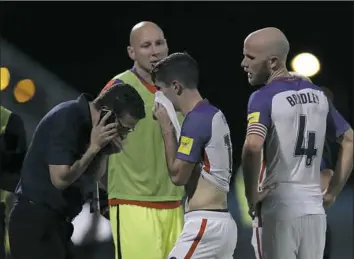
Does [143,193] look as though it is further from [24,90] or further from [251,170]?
[24,90]

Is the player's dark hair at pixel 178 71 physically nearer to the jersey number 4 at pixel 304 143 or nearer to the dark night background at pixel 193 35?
the jersey number 4 at pixel 304 143

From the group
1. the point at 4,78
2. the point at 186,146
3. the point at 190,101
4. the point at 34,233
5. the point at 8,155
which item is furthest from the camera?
the point at 4,78

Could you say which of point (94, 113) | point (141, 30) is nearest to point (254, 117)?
point (94, 113)

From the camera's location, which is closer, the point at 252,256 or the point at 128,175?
the point at 128,175

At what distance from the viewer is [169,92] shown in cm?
281

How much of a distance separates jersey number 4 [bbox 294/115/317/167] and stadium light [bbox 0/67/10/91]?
2454 millimetres

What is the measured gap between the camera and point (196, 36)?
4984 mm

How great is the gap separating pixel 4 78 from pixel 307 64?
6.37 ft

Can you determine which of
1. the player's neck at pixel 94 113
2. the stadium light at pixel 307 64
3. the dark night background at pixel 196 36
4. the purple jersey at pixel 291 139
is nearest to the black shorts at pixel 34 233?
the player's neck at pixel 94 113

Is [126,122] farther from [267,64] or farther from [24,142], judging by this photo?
[24,142]

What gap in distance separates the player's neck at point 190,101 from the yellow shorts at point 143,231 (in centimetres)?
62

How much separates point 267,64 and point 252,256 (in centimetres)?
201

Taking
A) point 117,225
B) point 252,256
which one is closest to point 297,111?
point 117,225

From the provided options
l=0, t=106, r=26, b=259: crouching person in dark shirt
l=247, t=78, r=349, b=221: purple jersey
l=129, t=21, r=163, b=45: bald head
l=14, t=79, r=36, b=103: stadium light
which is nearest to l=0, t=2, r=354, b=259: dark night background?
l=14, t=79, r=36, b=103: stadium light
